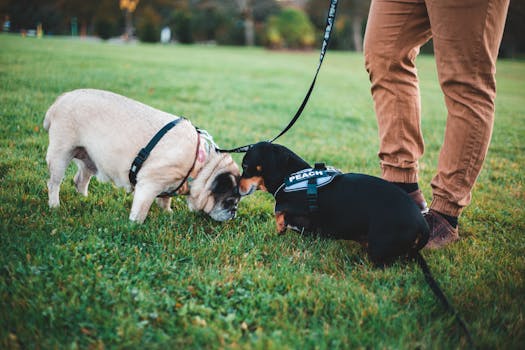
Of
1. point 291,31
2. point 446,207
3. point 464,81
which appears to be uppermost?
point 291,31

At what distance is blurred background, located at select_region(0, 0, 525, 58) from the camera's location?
4509 centimetres

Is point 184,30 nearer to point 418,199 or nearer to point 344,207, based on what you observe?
point 418,199

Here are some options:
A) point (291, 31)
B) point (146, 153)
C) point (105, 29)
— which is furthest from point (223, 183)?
point (105, 29)

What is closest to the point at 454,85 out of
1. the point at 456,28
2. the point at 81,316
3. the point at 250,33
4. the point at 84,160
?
the point at 456,28

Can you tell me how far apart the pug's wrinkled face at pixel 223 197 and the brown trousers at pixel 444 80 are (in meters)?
1.46

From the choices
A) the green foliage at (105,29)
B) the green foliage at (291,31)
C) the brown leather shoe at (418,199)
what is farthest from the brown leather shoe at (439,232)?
Answer: the green foliage at (105,29)

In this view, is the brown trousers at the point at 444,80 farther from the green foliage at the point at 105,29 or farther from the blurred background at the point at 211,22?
the green foliage at the point at 105,29

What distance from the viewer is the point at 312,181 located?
327cm

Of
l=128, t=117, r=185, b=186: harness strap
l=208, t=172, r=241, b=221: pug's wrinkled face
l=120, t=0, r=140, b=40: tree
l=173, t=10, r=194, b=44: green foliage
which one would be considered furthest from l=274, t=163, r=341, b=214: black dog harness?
l=120, t=0, r=140, b=40: tree

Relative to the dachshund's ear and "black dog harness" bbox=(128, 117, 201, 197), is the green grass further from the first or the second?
the dachshund's ear

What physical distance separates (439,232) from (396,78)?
1395mm

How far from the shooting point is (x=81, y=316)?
6.97 feet

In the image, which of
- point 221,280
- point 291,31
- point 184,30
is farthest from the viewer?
point 184,30

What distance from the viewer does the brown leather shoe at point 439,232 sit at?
10.8 feet
